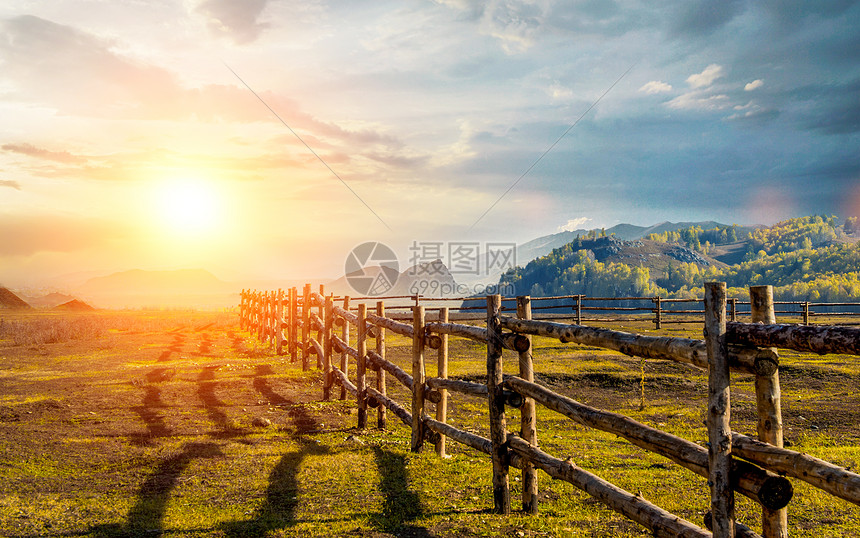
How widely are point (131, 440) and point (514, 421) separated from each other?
22.5ft

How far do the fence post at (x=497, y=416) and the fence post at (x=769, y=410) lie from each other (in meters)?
2.75

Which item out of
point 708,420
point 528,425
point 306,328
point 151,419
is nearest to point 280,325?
point 306,328

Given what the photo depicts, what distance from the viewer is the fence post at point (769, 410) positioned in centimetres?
339

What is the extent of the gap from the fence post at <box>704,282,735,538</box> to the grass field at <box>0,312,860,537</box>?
2.15m

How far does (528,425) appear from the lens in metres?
5.95

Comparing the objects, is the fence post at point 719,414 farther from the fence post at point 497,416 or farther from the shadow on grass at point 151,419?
the shadow on grass at point 151,419

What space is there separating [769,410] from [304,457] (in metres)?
6.30

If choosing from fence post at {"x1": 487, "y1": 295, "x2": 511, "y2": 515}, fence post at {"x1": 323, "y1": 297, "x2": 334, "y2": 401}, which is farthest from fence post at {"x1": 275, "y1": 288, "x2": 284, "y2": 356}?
fence post at {"x1": 487, "y1": 295, "x2": 511, "y2": 515}

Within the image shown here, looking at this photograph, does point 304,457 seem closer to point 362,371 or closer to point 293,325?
point 362,371

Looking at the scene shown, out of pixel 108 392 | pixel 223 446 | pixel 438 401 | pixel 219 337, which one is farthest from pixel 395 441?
pixel 219 337

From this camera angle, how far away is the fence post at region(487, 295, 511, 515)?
5.84 meters

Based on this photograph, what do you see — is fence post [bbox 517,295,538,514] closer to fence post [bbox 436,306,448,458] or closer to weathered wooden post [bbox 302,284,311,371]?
fence post [bbox 436,306,448,458]

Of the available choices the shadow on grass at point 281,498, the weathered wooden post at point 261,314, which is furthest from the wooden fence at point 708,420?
the weathered wooden post at point 261,314

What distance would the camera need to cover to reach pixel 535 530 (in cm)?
535
